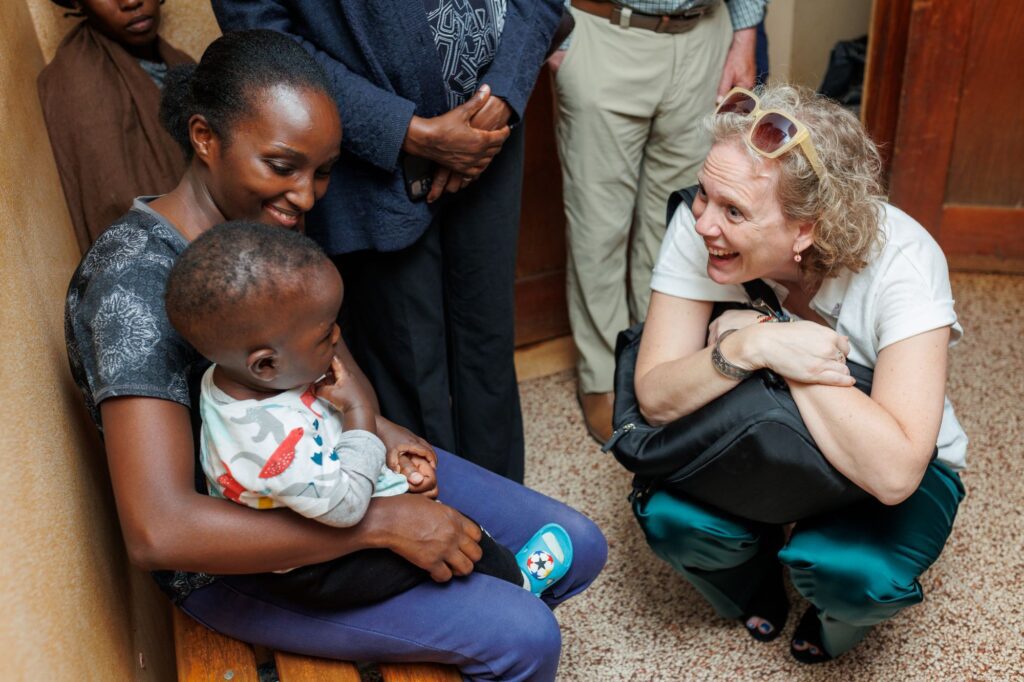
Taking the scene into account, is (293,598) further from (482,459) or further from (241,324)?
(482,459)

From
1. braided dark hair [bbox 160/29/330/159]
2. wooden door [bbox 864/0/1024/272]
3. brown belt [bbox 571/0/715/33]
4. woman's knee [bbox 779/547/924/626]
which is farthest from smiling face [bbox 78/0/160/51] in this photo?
wooden door [bbox 864/0/1024/272]

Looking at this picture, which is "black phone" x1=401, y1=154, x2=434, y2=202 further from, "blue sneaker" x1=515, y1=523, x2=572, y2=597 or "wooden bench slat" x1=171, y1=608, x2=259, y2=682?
"wooden bench slat" x1=171, y1=608, x2=259, y2=682

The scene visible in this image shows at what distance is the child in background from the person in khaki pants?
1.19 meters

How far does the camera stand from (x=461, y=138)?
1475mm

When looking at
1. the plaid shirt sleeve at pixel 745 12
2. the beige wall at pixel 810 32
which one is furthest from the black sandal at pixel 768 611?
the beige wall at pixel 810 32

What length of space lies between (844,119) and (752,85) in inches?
37.1

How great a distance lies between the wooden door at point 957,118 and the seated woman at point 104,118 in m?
2.05

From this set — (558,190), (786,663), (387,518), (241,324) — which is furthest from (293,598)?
(558,190)

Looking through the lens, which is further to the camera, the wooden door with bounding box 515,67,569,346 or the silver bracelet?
the wooden door with bounding box 515,67,569,346

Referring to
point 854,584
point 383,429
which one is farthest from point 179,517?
point 854,584

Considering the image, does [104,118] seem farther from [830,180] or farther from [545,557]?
[830,180]

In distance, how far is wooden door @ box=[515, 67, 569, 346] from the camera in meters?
2.46

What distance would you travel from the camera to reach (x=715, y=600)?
1736 mm

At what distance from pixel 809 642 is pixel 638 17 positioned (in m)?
1.39
